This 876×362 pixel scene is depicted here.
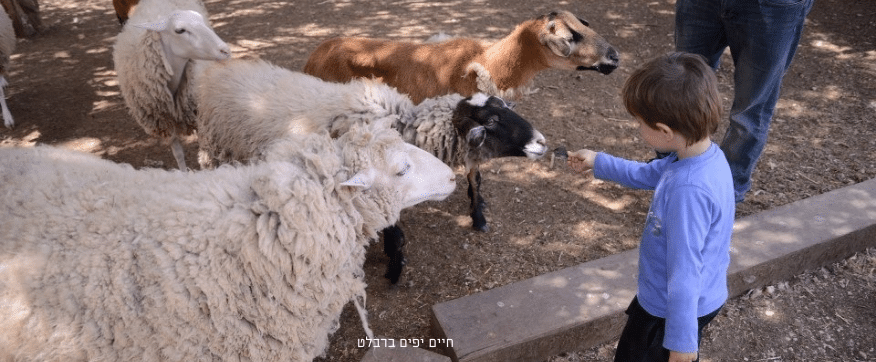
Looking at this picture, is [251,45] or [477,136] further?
[251,45]

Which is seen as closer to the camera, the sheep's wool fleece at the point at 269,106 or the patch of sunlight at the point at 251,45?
the sheep's wool fleece at the point at 269,106

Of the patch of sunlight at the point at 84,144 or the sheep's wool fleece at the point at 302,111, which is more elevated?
the sheep's wool fleece at the point at 302,111

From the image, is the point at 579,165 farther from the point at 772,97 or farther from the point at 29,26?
the point at 29,26

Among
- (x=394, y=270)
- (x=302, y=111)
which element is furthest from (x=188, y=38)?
(x=394, y=270)

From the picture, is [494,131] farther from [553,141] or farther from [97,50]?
[97,50]

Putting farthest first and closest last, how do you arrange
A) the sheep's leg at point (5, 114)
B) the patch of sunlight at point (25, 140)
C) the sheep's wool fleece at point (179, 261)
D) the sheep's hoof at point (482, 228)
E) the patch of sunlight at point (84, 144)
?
the sheep's leg at point (5, 114) < the patch of sunlight at point (25, 140) < the patch of sunlight at point (84, 144) < the sheep's hoof at point (482, 228) < the sheep's wool fleece at point (179, 261)

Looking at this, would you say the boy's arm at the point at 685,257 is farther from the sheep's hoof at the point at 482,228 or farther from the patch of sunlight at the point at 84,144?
the patch of sunlight at the point at 84,144

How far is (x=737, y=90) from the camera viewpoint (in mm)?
3299

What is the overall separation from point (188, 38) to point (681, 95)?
361 centimetres

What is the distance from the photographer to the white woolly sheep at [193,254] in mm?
1746

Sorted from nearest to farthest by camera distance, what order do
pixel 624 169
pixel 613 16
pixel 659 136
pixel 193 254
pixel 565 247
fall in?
pixel 659 136, pixel 193 254, pixel 624 169, pixel 565 247, pixel 613 16

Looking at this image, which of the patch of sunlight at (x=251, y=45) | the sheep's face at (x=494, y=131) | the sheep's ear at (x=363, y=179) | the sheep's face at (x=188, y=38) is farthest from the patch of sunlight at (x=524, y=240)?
the patch of sunlight at (x=251, y=45)

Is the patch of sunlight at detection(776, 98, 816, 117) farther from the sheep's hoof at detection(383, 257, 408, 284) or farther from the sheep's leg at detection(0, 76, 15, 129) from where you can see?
the sheep's leg at detection(0, 76, 15, 129)

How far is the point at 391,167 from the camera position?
6.92 feet
